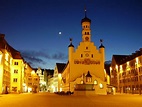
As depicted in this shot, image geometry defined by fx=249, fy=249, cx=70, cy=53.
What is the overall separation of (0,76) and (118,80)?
6130 cm

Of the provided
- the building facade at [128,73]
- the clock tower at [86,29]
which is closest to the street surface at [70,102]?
the building facade at [128,73]

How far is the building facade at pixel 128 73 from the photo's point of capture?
86.2 meters

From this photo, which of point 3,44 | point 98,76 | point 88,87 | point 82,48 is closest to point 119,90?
point 98,76

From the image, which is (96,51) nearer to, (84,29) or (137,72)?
(84,29)

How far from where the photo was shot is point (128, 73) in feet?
322

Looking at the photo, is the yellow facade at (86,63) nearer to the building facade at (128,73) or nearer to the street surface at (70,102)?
the building facade at (128,73)

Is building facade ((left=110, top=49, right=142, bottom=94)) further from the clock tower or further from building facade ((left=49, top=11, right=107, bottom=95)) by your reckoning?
the clock tower

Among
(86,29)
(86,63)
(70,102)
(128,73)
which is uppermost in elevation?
(86,29)

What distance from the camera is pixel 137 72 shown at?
8725 cm

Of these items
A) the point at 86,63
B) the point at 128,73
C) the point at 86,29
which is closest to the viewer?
the point at 86,63

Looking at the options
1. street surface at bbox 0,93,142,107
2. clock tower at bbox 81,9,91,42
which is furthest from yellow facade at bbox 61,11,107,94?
street surface at bbox 0,93,142,107

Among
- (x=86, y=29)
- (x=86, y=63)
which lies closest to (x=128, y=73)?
(x=86, y=63)

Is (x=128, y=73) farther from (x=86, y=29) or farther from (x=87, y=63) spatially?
(x=86, y=29)

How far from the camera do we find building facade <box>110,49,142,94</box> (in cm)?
8625
